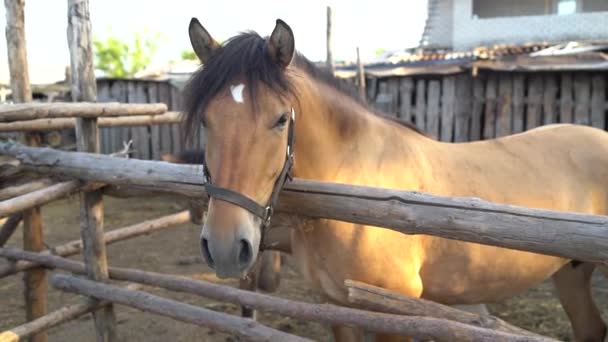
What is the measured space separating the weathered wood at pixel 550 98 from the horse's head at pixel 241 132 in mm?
6382

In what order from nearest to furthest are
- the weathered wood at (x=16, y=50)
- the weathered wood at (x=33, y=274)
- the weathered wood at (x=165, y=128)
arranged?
the weathered wood at (x=33, y=274)
the weathered wood at (x=16, y=50)
the weathered wood at (x=165, y=128)

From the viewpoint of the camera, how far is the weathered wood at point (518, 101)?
754 centimetres

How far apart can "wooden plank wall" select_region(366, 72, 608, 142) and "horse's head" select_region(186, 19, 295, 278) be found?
5134mm

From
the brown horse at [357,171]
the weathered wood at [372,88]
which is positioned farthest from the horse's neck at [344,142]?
the weathered wood at [372,88]

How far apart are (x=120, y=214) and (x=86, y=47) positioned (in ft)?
21.5

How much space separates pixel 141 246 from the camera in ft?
24.4

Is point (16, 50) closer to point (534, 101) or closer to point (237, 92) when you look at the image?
point (237, 92)

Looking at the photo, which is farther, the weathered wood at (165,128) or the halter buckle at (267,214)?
the weathered wood at (165,128)

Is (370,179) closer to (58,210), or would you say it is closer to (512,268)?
(512,268)

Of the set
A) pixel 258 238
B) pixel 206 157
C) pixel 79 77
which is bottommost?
pixel 258 238

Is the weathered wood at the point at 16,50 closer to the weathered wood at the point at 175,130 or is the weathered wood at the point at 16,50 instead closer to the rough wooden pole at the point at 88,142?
the rough wooden pole at the point at 88,142

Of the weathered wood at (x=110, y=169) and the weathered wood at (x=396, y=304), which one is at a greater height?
the weathered wood at (x=110, y=169)

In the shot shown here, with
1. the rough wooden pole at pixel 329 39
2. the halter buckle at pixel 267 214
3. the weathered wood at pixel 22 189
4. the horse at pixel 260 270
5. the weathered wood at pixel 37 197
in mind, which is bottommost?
the horse at pixel 260 270

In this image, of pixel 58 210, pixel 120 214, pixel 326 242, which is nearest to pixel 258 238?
pixel 326 242
